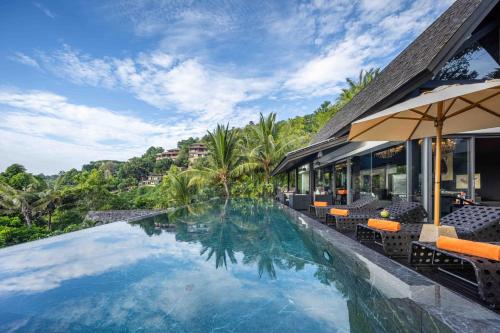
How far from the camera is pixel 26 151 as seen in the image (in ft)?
73.1

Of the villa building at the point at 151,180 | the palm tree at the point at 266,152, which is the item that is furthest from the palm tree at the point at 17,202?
the villa building at the point at 151,180

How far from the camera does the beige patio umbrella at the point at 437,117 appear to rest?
3023 millimetres

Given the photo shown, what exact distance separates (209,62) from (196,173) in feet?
26.3

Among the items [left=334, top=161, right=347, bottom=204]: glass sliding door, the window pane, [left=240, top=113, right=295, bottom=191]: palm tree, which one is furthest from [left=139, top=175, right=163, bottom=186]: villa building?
[left=334, top=161, right=347, bottom=204]: glass sliding door

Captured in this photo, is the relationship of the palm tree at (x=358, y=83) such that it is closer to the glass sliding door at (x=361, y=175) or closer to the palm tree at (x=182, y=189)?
the palm tree at (x=182, y=189)

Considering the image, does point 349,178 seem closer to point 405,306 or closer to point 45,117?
point 405,306

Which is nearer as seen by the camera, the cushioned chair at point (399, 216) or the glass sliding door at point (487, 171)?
the cushioned chair at point (399, 216)

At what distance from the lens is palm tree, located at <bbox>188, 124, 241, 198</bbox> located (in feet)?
63.2

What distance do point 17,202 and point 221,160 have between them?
2129cm

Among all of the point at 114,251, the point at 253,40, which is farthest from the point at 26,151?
the point at 114,251

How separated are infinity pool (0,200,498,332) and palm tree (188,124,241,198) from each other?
13.9m

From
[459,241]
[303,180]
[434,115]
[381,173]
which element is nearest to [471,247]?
[459,241]

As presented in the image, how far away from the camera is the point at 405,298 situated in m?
2.46

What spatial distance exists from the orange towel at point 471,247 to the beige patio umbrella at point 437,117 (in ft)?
2.51
